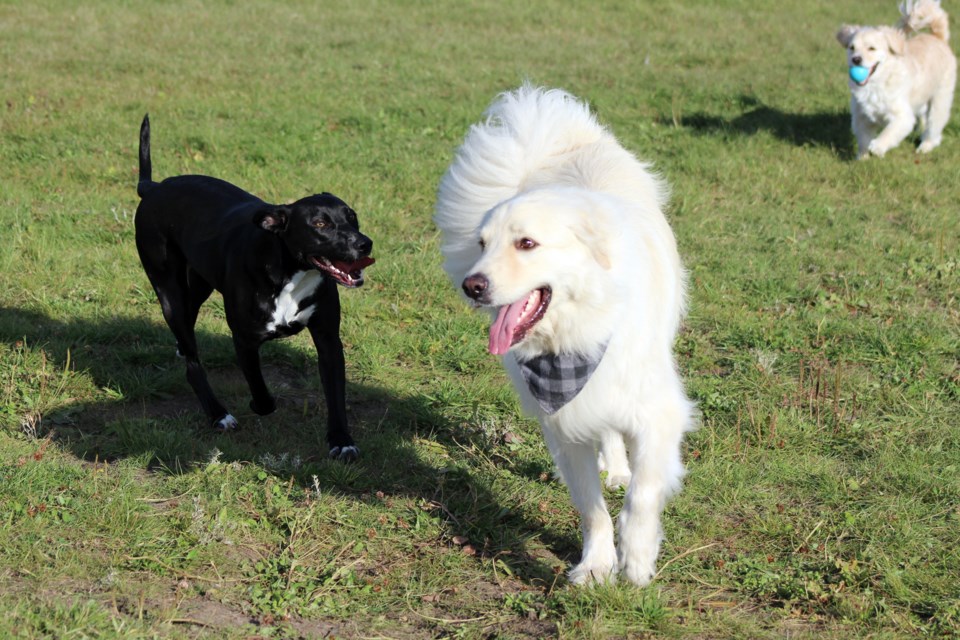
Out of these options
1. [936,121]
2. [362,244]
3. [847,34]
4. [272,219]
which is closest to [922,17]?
[847,34]

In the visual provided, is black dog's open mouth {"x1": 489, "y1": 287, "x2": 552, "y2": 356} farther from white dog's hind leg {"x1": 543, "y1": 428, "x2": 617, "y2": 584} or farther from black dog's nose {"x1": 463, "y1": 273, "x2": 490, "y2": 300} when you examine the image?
white dog's hind leg {"x1": 543, "y1": 428, "x2": 617, "y2": 584}

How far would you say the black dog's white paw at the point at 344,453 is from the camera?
468cm

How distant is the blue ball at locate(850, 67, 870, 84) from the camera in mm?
10172

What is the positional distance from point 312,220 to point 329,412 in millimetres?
950

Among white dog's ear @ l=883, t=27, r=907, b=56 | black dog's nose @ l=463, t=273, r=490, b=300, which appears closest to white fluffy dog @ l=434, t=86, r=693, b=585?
black dog's nose @ l=463, t=273, r=490, b=300

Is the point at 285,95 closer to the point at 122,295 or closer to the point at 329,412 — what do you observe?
the point at 122,295

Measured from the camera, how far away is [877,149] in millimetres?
9734

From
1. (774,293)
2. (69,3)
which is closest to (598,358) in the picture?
(774,293)

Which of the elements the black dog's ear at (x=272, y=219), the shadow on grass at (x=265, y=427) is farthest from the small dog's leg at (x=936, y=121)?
the black dog's ear at (x=272, y=219)

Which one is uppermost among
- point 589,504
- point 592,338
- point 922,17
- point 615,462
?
point 922,17

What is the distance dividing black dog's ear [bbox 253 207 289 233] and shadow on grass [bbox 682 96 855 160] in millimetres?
6772

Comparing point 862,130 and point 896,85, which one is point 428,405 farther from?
point 896,85

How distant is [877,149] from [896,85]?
36.0 inches

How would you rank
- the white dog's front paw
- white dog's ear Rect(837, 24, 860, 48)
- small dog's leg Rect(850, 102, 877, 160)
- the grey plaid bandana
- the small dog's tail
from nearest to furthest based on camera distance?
the grey plaid bandana < the white dog's front paw < small dog's leg Rect(850, 102, 877, 160) < white dog's ear Rect(837, 24, 860, 48) < the small dog's tail
